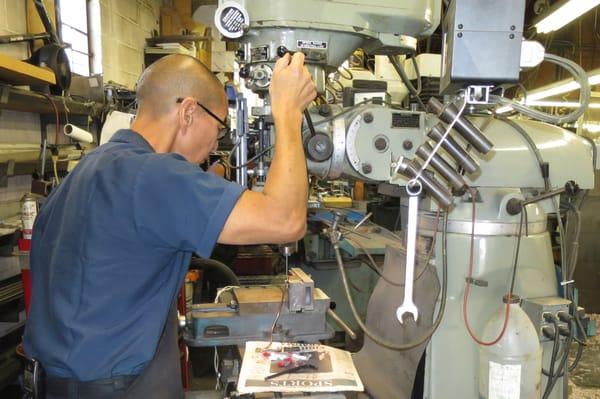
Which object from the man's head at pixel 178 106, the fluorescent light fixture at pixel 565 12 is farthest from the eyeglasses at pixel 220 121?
the fluorescent light fixture at pixel 565 12

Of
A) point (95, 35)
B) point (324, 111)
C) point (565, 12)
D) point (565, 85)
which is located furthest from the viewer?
point (565, 85)

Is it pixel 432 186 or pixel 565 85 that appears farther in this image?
pixel 565 85

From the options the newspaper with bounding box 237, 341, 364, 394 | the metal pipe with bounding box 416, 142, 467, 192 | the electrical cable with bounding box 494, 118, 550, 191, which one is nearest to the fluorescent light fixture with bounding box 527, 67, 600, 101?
the electrical cable with bounding box 494, 118, 550, 191

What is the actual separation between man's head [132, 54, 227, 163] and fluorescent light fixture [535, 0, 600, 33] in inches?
72.2

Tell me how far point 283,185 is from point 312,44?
46 centimetres

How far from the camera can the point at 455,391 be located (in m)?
1.31

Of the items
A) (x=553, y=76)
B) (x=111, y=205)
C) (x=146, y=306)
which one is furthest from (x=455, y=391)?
(x=553, y=76)

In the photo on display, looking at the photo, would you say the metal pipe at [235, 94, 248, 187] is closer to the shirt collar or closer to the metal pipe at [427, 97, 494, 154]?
the shirt collar

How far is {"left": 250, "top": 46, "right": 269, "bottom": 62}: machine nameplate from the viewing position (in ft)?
3.88

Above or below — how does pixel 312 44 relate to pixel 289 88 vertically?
above

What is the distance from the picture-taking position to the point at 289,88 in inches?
40.4

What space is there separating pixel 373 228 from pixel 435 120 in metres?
1.80

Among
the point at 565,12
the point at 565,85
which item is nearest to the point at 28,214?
the point at 565,12

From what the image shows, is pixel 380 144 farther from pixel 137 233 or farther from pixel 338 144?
pixel 137 233
